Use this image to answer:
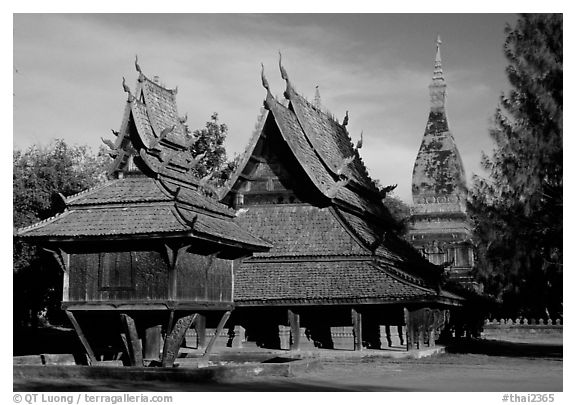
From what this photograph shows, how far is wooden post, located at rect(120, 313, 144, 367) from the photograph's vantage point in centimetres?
1873

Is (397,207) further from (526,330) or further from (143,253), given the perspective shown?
(143,253)

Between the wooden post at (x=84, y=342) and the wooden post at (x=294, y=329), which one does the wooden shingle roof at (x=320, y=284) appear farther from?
the wooden post at (x=84, y=342)

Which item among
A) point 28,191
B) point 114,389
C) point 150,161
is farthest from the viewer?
point 28,191

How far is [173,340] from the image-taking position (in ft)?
61.4

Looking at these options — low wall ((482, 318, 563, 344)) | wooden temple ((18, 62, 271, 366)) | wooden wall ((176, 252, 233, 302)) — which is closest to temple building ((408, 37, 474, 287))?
low wall ((482, 318, 563, 344))

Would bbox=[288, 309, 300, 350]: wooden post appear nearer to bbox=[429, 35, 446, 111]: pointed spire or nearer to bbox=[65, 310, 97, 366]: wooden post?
bbox=[65, 310, 97, 366]: wooden post

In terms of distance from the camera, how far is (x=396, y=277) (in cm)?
2408

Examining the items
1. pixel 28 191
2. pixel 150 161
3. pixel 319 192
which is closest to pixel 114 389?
pixel 150 161

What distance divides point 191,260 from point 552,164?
9416mm

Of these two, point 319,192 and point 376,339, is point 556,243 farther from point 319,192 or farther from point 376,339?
point 319,192

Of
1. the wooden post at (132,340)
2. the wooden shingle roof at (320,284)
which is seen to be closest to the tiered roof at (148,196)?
the wooden post at (132,340)

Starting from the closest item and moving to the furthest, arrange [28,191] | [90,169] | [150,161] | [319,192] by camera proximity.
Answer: [150,161], [319,192], [28,191], [90,169]

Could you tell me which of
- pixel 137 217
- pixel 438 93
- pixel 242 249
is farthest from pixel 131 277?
pixel 438 93

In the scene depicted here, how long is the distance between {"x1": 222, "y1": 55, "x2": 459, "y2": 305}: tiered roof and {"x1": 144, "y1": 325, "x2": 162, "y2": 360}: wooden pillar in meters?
4.86
